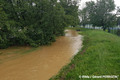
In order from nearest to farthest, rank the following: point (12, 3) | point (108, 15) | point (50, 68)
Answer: point (50, 68)
point (12, 3)
point (108, 15)

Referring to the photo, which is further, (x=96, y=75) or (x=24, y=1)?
(x=24, y=1)

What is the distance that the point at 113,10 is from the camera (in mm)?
22188

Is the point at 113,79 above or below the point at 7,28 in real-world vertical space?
below

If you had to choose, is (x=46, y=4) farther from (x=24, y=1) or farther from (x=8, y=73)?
(x=8, y=73)

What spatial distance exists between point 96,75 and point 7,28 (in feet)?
22.1

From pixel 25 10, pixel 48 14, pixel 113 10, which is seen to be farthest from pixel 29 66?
pixel 113 10

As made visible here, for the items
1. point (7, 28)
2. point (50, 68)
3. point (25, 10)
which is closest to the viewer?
point (50, 68)

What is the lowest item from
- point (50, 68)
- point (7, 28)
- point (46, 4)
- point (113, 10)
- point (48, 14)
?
point (50, 68)

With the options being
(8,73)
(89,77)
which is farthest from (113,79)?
(8,73)

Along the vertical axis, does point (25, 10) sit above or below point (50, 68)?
above

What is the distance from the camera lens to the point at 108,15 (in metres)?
22.0

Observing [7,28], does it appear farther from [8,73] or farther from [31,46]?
[8,73]

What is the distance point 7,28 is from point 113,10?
80.3ft

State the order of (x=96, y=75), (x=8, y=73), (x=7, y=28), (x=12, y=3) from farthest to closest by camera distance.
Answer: (x=12, y=3), (x=7, y=28), (x=8, y=73), (x=96, y=75)
